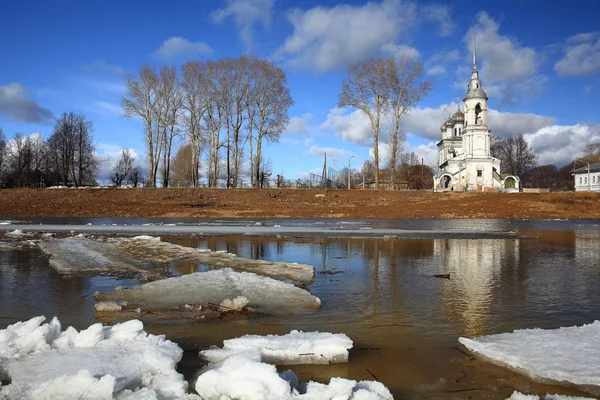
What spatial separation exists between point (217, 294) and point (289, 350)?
2.59m

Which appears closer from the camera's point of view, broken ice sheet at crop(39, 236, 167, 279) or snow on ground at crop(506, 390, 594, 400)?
snow on ground at crop(506, 390, 594, 400)

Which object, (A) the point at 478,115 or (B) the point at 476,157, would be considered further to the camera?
(A) the point at 478,115

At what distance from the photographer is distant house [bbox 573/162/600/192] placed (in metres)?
96.2

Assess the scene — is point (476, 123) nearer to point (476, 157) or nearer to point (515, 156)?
point (476, 157)

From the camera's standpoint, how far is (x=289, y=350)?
429 cm

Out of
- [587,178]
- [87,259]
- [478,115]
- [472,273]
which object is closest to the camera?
[472,273]

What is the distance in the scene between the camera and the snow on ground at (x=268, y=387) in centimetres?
331

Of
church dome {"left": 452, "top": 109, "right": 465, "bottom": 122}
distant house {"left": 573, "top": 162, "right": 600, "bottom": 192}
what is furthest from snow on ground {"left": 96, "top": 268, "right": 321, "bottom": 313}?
distant house {"left": 573, "top": 162, "right": 600, "bottom": 192}

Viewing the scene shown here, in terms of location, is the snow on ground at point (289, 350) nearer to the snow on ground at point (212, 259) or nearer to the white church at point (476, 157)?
the snow on ground at point (212, 259)

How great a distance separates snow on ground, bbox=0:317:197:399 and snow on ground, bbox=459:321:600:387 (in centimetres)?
281

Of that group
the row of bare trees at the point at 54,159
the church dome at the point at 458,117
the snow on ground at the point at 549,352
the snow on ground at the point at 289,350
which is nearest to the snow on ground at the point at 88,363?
the snow on ground at the point at 289,350

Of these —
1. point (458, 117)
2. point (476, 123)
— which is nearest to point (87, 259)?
point (476, 123)

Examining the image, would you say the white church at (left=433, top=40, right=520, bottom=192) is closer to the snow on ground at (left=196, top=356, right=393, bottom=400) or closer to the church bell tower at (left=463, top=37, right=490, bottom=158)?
the church bell tower at (left=463, top=37, right=490, bottom=158)

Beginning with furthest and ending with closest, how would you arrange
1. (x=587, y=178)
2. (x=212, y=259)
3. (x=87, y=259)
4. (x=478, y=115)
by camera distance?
1. (x=587, y=178)
2. (x=478, y=115)
3. (x=212, y=259)
4. (x=87, y=259)
